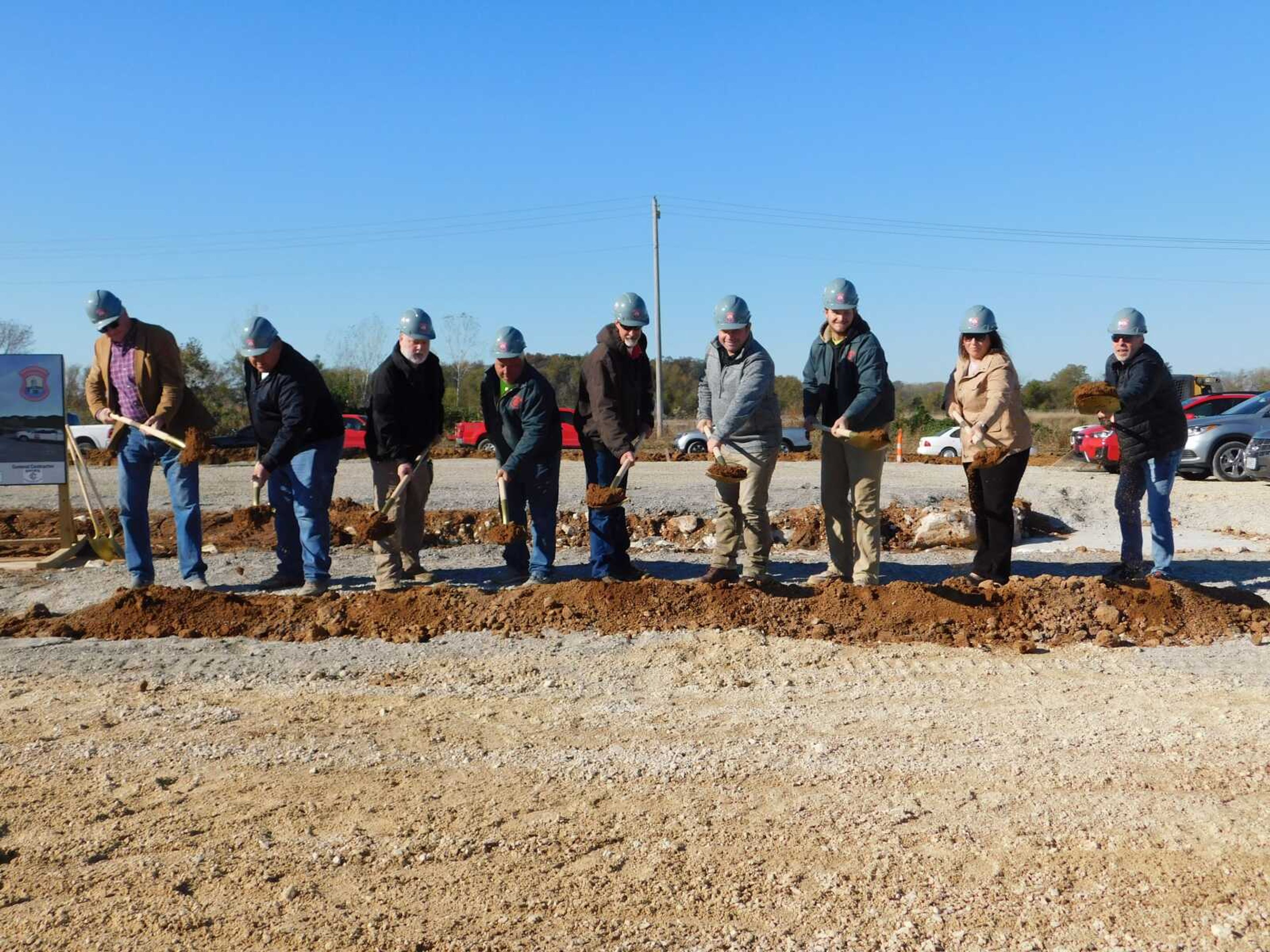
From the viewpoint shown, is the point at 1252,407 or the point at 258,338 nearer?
the point at 258,338

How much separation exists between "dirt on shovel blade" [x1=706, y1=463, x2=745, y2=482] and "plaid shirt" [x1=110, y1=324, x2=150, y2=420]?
4.30 m

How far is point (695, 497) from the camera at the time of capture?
1320 cm

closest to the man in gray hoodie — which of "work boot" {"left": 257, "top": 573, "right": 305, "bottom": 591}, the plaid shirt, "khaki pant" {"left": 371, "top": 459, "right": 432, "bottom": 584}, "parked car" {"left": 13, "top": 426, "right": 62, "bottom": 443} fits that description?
"khaki pant" {"left": 371, "top": 459, "right": 432, "bottom": 584}

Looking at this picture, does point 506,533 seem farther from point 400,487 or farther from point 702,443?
point 702,443

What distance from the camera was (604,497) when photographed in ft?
24.6

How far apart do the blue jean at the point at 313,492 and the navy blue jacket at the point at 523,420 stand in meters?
1.17

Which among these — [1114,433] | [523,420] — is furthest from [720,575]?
[1114,433]

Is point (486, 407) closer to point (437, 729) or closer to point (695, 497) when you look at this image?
point (437, 729)

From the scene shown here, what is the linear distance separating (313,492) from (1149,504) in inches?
244

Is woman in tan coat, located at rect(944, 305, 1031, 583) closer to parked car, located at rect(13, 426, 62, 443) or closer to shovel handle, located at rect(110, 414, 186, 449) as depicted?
shovel handle, located at rect(110, 414, 186, 449)

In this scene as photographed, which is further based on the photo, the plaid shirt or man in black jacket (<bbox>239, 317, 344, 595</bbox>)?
the plaid shirt

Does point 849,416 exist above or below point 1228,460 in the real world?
above

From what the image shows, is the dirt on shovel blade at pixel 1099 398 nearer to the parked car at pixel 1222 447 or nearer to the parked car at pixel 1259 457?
the parked car at pixel 1259 457

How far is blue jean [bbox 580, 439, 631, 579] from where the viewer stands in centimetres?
815
